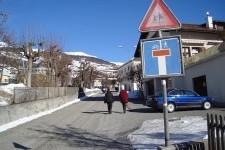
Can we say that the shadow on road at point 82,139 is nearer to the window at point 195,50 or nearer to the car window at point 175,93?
the car window at point 175,93

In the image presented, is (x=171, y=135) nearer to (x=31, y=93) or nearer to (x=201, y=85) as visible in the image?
(x=31, y=93)

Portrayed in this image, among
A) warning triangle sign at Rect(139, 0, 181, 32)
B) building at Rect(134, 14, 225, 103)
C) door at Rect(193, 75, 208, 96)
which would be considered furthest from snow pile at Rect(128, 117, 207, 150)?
door at Rect(193, 75, 208, 96)

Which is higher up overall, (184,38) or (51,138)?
(184,38)

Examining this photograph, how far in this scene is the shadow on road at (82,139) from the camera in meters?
10.3

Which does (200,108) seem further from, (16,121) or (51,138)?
(51,138)

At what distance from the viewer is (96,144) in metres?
10.6

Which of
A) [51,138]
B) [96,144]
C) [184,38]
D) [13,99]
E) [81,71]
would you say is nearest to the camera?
[96,144]

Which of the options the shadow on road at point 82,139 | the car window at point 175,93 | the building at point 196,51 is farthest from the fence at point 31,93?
the car window at point 175,93

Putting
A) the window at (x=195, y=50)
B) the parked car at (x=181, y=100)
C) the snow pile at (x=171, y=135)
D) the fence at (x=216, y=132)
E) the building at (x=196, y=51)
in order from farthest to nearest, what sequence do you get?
1. the window at (x=195, y=50)
2. the building at (x=196, y=51)
3. the parked car at (x=181, y=100)
4. the snow pile at (x=171, y=135)
5. the fence at (x=216, y=132)

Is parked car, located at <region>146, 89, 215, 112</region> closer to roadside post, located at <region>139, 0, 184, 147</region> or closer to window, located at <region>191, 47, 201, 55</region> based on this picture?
roadside post, located at <region>139, 0, 184, 147</region>

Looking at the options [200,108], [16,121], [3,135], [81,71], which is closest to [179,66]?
[3,135]

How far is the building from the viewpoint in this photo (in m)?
26.0

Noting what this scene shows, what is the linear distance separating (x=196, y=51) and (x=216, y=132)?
34.4m

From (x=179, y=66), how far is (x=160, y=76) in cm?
39
